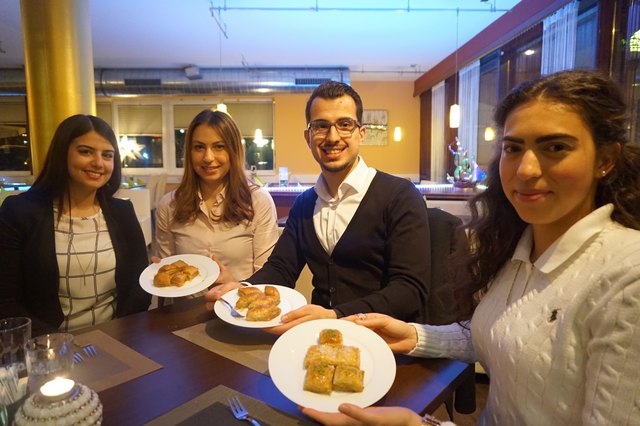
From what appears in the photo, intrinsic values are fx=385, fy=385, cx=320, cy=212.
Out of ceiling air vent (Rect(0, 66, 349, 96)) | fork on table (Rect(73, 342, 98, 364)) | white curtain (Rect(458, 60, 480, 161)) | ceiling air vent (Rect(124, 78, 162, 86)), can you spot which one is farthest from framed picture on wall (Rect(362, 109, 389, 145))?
fork on table (Rect(73, 342, 98, 364))

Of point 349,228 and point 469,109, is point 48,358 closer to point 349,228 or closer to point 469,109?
point 349,228

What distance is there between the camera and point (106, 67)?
7738 mm

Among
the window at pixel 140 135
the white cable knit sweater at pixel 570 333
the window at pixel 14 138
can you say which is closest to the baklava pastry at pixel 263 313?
the white cable knit sweater at pixel 570 333

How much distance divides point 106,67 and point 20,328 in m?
8.30

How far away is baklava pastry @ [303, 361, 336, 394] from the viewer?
0.84 m

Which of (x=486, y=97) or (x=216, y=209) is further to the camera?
(x=486, y=97)

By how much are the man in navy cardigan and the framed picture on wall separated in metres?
7.65

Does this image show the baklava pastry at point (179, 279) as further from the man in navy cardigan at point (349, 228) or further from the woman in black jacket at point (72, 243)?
the woman in black jacket at point (72, 243)

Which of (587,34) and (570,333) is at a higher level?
(587,34)

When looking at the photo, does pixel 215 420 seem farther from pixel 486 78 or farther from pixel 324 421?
pixel 486 78

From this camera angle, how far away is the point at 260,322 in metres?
1.14

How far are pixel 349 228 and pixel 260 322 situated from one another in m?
0.56

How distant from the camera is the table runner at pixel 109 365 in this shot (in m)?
0.92

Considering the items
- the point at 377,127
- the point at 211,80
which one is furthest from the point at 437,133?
the point at 211,80
